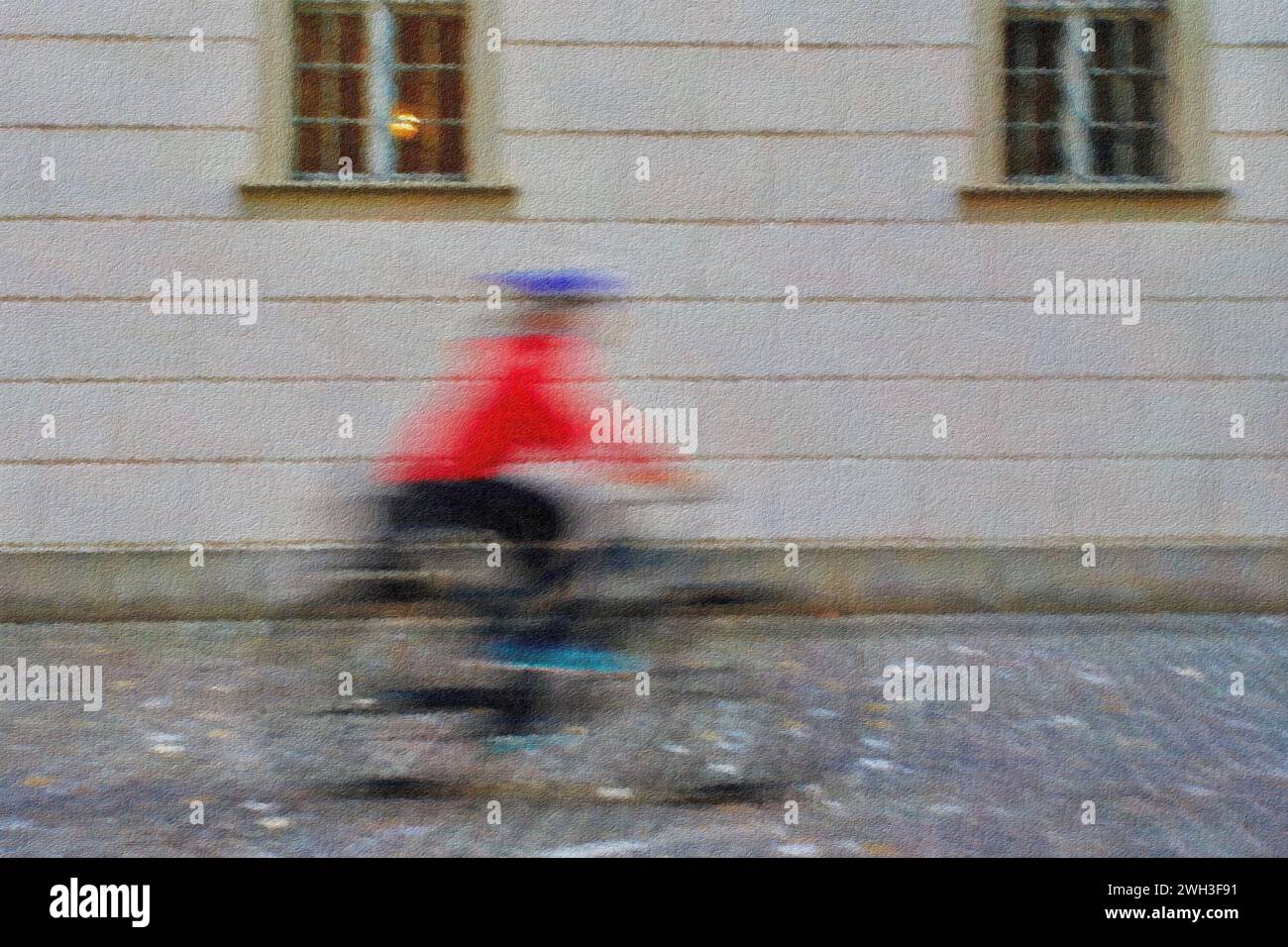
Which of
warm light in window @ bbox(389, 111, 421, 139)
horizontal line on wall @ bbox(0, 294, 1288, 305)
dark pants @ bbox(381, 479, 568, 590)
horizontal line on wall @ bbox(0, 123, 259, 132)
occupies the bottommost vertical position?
dark pants @ bbox(381, 479, 568, 590)

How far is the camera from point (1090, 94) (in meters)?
8.48

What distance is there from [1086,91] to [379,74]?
415 centimetres

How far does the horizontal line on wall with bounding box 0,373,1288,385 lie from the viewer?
26.3ft

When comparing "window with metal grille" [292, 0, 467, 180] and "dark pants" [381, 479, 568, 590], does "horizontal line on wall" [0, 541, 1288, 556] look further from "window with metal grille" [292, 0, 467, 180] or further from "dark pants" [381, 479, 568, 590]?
"dark pants" [381, 479, 568, 590]

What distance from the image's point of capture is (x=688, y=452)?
26.6 ft

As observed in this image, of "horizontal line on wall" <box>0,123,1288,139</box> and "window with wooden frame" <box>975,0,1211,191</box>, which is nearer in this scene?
"horizontal line on wall" <box>0,123,1288,139</box>

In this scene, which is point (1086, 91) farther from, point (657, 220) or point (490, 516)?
point (490, 516)

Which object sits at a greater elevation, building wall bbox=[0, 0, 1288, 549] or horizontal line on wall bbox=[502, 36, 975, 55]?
horizontal line on wall bbox=[502, 36, 975, 55]

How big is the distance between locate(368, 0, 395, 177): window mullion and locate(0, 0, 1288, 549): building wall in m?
0.54

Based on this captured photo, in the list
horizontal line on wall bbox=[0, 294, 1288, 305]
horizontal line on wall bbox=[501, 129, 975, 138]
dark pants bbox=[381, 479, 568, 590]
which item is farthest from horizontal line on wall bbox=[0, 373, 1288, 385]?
dark pants bbox=[381, 479, 568, 590]

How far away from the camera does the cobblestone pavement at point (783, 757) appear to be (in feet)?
14.3

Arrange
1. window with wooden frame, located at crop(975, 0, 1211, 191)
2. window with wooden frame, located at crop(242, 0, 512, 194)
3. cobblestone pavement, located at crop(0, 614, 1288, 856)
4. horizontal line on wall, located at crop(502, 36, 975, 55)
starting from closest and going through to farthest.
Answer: cobblestone pavement, located at crop(0, 614, 1288, 856) → horizontal line on wall, located at crop(502, 36, 975, 55) → window with wooden frame, located at crop(242, 0, 512, 194) → window with wooden frame, located at crop(975, 0, 1211, 191)

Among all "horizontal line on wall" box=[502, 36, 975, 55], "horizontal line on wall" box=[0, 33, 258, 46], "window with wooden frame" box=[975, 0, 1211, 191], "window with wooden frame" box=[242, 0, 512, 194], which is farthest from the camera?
"window with wooden frame" box=[975, 0, 1211, 191]

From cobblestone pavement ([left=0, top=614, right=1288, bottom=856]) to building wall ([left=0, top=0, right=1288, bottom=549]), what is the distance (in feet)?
3.77
